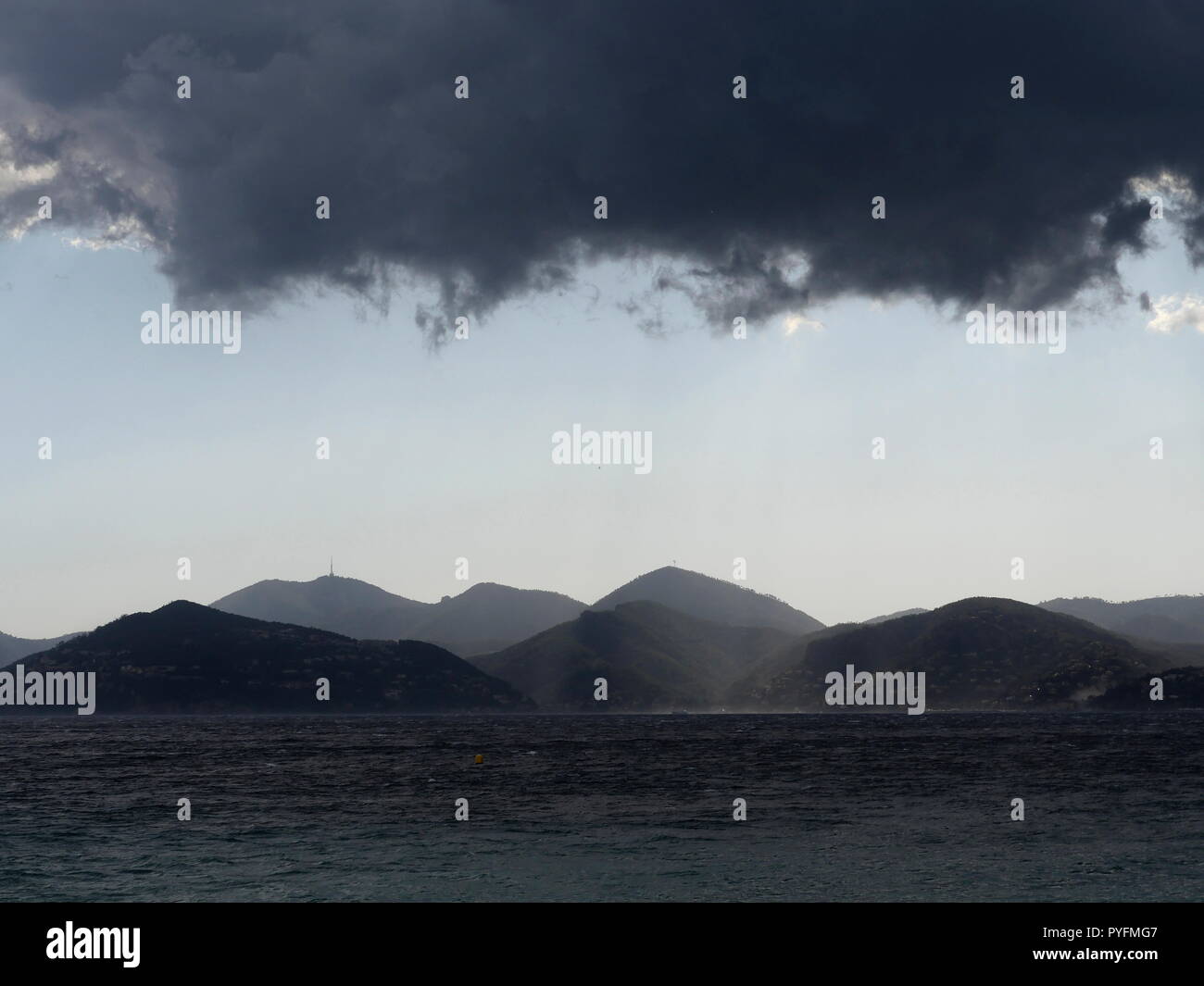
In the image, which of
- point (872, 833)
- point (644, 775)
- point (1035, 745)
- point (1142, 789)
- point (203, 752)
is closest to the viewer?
point (872, 833)

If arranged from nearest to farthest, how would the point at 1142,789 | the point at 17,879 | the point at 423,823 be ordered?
1. the point at 17,879
2. the point at 423,823
3. the point at 1142,789

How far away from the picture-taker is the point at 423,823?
68125 millimetres

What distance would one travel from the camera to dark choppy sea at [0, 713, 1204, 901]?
1842 inches

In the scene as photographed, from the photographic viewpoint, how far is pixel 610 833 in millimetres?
62219

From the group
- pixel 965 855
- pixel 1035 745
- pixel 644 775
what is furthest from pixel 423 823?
pixel 1035 745

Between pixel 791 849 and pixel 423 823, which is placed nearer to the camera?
pixel 791 849

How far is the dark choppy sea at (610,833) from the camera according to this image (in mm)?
46781

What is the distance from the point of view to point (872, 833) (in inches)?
2429
